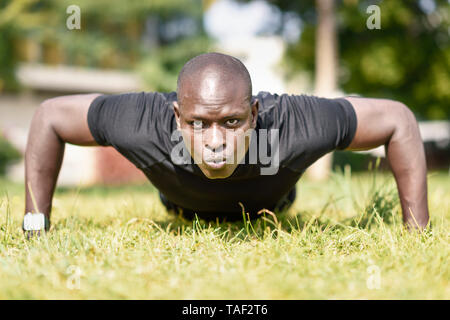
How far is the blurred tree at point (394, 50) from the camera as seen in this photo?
1145cm

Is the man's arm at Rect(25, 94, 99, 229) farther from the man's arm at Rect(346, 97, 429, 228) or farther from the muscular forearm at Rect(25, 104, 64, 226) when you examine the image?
the man's arm at Rect(346, 97, 429, 228)

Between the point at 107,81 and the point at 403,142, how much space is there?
16.9 meters

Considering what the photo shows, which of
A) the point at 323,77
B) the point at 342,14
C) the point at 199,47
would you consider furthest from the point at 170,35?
the point at 323,77

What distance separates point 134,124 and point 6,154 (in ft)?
31.2

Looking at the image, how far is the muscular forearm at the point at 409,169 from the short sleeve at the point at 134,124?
1.24 m

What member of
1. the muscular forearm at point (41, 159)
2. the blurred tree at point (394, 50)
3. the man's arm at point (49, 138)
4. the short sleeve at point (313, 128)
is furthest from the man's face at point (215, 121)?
the blurred tree at point (394, 50)

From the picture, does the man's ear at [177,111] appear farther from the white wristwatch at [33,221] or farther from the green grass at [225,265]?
the white wristwatch at [33,221]

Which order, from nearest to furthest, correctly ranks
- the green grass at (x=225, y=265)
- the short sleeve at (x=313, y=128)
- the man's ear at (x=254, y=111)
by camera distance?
the green grass at (x=225, y=265) < the man's ear at (x=254, y=111) < the short sleeve at (x=313, y=128)

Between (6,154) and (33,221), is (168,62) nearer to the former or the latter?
(6,154)

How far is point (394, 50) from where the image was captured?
1160cm

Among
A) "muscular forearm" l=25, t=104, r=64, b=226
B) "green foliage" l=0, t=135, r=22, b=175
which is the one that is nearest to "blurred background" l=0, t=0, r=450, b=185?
"green foliage" l=0, t=135, r=22, b=175

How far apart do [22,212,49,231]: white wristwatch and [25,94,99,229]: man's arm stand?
68 millimetres
